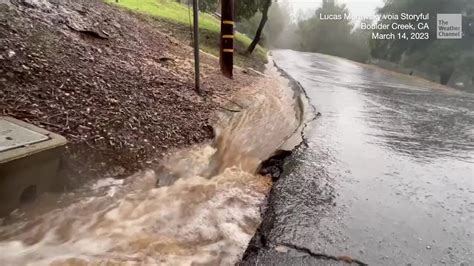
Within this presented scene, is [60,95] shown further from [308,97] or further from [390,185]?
[308,97]

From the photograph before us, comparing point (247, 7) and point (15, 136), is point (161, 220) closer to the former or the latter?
point (15, 136)

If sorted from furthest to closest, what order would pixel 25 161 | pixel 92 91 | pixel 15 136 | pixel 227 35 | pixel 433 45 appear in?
pixel 433 45 < pixel 227 35 < pixel 92 91 < pixel 15 136 < pixel 25 161

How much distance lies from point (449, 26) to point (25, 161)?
3210 centimetres

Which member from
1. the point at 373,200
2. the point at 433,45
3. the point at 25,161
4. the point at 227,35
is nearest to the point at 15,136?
the point at 25,161

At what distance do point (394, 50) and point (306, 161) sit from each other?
31.9 metres

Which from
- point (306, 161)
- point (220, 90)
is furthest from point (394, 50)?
point (306, 161)

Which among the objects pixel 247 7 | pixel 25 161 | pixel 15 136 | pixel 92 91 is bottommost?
pixel 25 161

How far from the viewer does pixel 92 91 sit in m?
4.55

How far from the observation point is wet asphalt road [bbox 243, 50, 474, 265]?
9.44 ft

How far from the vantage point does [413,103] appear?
10.5 metres

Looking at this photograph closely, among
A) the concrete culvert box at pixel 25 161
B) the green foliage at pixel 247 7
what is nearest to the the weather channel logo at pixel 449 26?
the green foliage at pixel 247 7

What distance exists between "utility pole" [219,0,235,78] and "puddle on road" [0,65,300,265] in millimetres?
4359

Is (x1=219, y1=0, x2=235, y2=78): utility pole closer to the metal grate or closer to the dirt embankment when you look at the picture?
the dirt embankment

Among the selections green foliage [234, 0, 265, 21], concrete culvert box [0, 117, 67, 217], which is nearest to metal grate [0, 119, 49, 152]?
concrete culvert box [0, 117, 67, 217]
